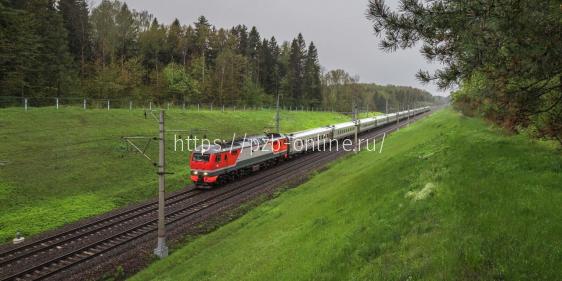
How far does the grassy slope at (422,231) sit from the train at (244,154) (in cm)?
1054

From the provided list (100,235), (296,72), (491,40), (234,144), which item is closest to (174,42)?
(296,72)

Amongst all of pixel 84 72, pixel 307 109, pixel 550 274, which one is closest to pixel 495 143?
pixel 550 274

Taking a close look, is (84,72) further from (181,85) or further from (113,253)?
(113,253)

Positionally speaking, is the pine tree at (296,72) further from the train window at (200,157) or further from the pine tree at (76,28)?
the train window at (200,157)

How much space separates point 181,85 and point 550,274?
2403 inches

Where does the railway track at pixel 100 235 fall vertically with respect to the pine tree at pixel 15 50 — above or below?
below

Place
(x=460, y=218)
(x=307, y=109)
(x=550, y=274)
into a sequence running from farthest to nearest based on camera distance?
1. (x=307, y=109)
2. (x=460, y=218)
3. (x=550, y=274)

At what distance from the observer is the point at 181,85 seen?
207ft

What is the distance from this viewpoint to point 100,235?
19.8 meters

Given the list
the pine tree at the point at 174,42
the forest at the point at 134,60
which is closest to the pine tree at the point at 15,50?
the forest at the point at 134,60

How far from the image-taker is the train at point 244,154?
2920cm

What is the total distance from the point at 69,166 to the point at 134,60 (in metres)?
34.6

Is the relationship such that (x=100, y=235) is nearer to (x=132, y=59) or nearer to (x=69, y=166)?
(x=69, y=166)

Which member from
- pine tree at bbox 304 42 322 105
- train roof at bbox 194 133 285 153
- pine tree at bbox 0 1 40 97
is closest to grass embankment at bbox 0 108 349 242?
train roof at bbox 194 133 285 153
